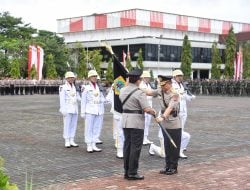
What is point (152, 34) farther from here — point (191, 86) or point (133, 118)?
point (133, 118)

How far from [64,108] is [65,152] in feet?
3.85

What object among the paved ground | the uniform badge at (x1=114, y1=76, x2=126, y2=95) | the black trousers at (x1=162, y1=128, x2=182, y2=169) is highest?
the uniform badge at (x1=114, y1=76, x2=126, y2=95)

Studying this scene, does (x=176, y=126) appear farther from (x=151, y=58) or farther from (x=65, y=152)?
(x=151, y=58)

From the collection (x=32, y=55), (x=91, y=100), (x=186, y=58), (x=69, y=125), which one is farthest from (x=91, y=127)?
(x=186, y=58)

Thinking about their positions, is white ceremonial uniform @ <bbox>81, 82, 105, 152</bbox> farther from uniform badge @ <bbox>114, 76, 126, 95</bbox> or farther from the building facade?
the building facade

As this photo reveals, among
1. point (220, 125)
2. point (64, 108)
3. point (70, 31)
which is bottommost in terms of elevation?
point (220, 125)

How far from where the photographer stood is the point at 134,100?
7.51 meters

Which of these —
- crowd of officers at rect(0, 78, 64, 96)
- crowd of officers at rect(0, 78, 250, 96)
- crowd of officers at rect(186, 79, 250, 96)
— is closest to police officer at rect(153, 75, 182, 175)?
crowd of officers at rect(0, 78, 250, 96)

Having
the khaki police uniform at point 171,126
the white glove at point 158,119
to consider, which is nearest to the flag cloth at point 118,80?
the khaki police uniform at point 171,126

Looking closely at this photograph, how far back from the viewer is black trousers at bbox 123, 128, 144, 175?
7398 mm

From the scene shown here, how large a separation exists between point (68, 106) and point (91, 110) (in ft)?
2.69

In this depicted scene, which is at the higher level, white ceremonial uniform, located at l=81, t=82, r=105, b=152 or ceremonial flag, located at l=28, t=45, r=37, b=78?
ceremonial flag, located at l=28, t=45, r=37, b=78

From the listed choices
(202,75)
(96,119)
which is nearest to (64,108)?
(96,119)

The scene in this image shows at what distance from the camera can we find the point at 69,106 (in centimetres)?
1075
